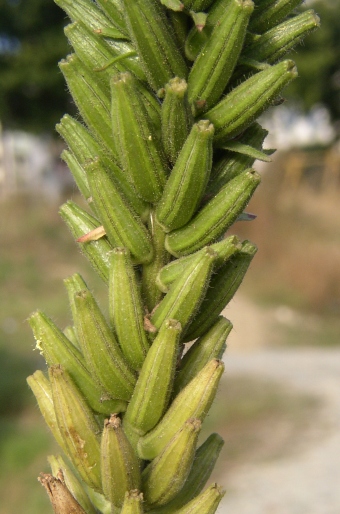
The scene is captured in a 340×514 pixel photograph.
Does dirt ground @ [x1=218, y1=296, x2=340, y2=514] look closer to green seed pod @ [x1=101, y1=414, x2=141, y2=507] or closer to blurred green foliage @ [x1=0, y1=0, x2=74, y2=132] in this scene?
green seed pod @ [x1=101, y1=414, x2=141, y2=507]

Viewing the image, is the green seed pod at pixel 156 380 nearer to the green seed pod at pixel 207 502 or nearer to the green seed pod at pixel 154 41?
the green seed pod at pixel 207 502

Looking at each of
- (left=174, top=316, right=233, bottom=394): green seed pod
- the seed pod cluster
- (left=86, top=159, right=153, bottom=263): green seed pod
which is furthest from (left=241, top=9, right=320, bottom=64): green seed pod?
(left=174, top=316, right=233, bottom=394): green seed pod

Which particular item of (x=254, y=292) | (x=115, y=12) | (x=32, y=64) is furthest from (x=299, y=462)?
(x=32, y=64)

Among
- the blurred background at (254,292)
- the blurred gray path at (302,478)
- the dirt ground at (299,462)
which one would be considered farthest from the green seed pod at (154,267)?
the blurred gray path at (302,478)

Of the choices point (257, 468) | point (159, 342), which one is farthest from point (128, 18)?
point (257, 468)

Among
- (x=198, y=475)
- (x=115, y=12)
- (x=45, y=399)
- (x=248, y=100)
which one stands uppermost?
(x=115, y=12)

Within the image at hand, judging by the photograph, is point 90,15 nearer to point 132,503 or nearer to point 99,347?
point 99,347
